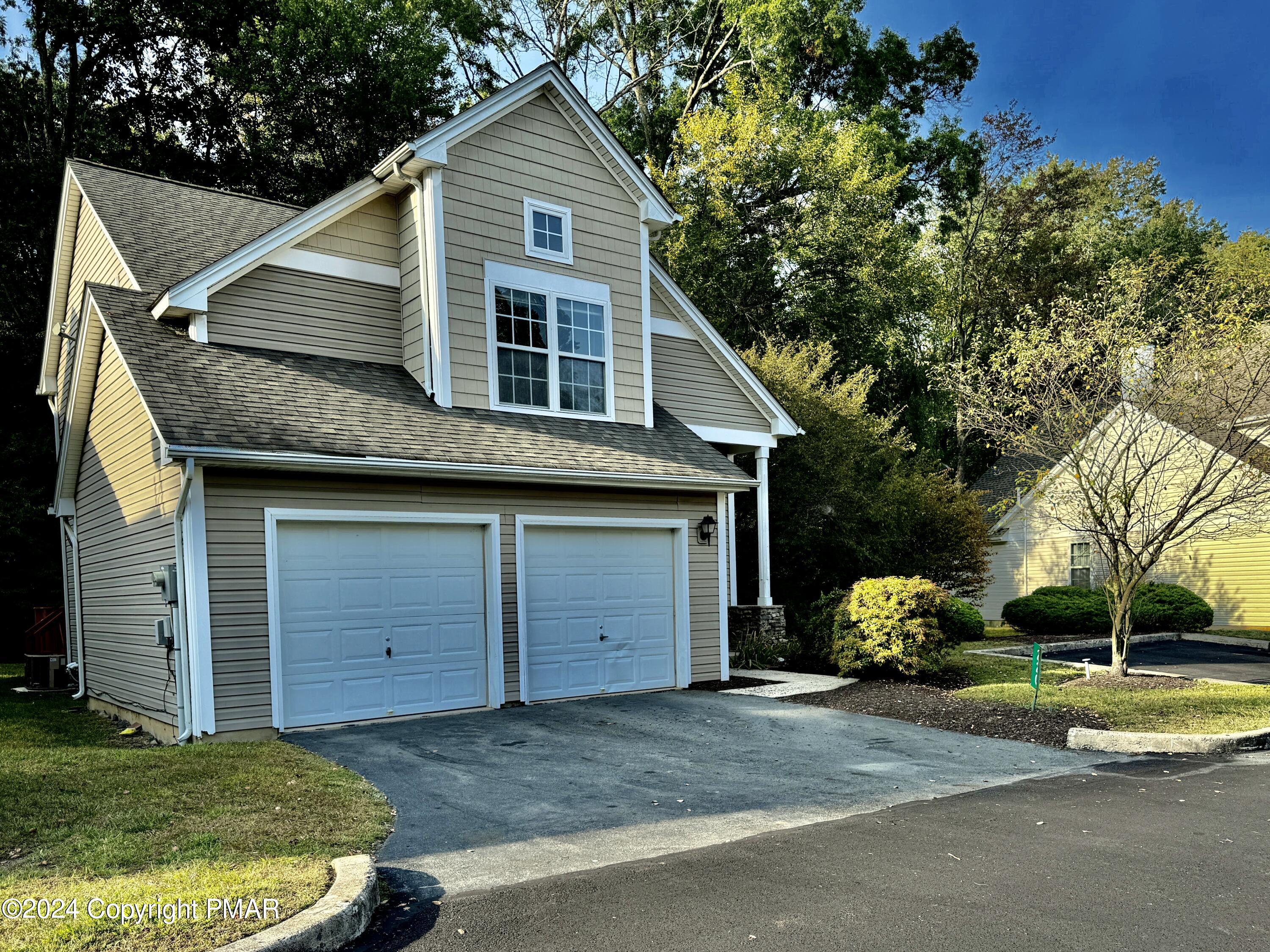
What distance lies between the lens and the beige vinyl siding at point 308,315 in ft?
37.1

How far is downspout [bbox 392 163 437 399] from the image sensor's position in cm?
1214

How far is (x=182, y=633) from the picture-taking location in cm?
959

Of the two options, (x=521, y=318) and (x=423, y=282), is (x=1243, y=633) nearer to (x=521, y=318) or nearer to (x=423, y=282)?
(x=521, y=318)

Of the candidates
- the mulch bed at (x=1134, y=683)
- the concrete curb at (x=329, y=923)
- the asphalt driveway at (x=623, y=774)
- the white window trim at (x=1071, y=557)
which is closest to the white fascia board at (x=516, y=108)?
the asphalt driveway at (x=623, y=774)

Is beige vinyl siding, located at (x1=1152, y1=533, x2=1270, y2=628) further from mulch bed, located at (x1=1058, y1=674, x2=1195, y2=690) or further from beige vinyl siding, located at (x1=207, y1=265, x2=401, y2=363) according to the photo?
beige vinyl siding, located at (x1=207, y1=265, x2=401, y2=363)

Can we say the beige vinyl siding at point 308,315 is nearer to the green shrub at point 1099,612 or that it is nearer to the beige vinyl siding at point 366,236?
the beige vinyl siding at point 366,236

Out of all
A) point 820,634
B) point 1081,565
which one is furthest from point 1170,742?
point 1081,565

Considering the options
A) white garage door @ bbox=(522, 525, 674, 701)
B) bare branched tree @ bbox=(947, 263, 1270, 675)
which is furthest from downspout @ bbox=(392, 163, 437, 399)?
bare branched tree @ bbox=(947, 263, 1270, 675)

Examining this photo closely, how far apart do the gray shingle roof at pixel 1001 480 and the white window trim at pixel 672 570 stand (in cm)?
1607

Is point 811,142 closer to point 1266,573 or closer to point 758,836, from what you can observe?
point 1266,573

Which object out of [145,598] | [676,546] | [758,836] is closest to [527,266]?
[676,546]

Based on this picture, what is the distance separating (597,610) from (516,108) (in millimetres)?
6970

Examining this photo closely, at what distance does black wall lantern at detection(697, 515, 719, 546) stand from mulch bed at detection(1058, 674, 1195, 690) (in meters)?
5.08

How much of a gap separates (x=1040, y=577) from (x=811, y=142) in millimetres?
14268
